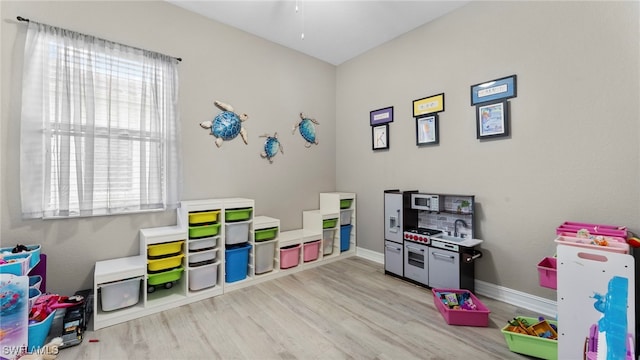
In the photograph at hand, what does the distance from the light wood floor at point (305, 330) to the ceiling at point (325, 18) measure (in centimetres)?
304

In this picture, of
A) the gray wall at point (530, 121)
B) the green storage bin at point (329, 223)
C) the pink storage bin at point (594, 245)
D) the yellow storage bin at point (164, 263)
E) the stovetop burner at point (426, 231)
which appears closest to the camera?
the pink storage bin at point (594, 245)

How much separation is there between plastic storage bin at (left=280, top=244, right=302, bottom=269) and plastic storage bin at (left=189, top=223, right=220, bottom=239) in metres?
0.84

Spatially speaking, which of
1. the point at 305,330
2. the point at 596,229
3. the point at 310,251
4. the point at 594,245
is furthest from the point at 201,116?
the point at 596,229

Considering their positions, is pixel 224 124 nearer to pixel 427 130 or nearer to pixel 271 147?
pixel 271 147

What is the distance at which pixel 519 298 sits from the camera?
2.36 meters

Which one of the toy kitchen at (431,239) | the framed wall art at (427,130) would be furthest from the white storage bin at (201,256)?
the framed wall art at (427,130)

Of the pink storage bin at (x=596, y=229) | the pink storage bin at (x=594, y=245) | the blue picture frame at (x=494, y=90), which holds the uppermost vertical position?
the blue picture frame at (x=494, y=90)

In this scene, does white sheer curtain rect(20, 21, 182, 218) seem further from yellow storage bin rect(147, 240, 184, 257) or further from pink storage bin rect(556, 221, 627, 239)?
pink storage bin rect(556, 221, 627, 239)

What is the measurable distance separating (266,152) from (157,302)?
201 centimetres

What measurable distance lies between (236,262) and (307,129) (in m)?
2.12

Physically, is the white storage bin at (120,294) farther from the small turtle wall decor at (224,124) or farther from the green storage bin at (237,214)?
the small turtle wall decor at (224,124)

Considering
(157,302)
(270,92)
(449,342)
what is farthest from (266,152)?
(449,342)

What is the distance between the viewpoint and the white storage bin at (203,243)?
2506 mm

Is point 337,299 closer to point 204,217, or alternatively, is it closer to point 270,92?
point 204,217
